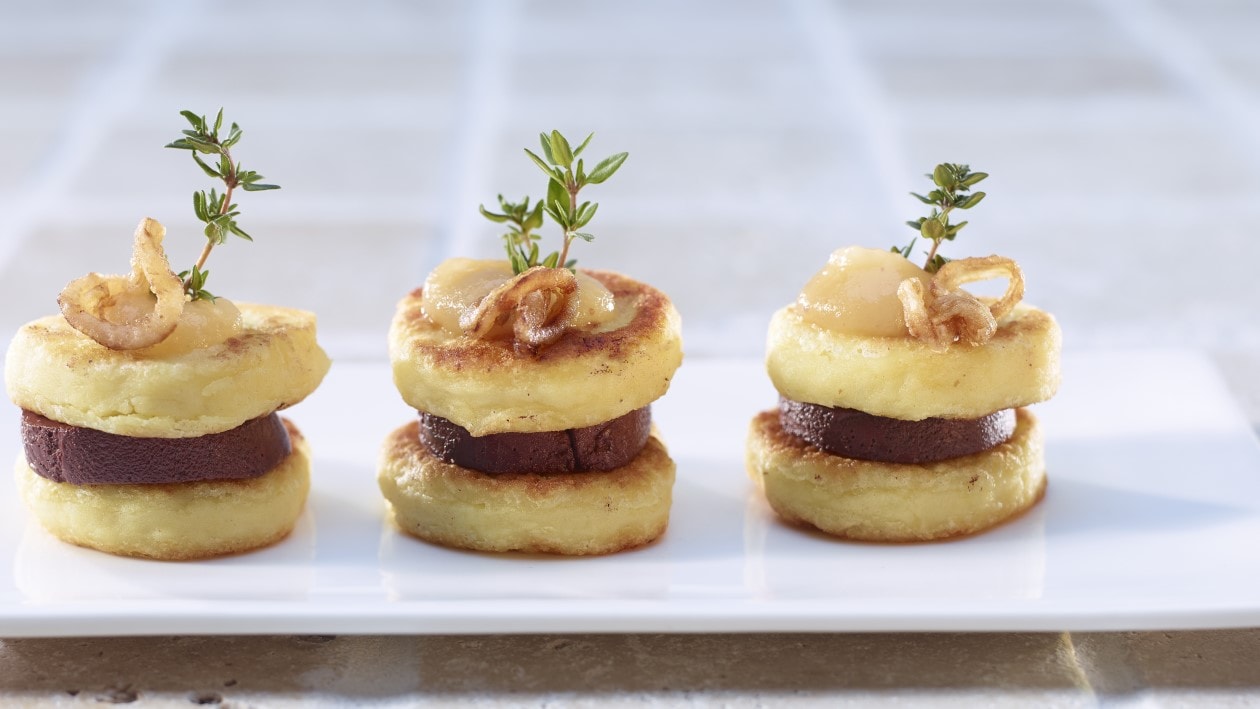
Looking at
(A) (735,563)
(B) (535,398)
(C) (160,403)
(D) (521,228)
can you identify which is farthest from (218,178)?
(A) (735,563)

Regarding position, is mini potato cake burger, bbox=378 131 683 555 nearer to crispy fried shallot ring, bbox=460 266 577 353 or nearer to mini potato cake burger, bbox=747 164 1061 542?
crispy fried shallot ring, bbox=460 266 577 353

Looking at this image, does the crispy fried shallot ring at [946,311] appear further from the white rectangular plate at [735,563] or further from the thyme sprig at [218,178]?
the thyme sprig at [218,178]

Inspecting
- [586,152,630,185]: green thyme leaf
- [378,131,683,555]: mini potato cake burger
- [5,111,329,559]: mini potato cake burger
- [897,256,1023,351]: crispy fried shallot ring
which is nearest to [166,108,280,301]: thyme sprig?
[5,111,329,559]: mini potato cake burger

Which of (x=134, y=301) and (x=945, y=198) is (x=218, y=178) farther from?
(x=945, y=198)

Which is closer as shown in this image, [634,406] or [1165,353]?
[634,406]

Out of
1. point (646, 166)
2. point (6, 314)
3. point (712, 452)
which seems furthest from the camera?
point (646, 166)

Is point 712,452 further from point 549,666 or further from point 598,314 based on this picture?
point 549,666

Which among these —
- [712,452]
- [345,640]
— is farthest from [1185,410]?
[345,640]
